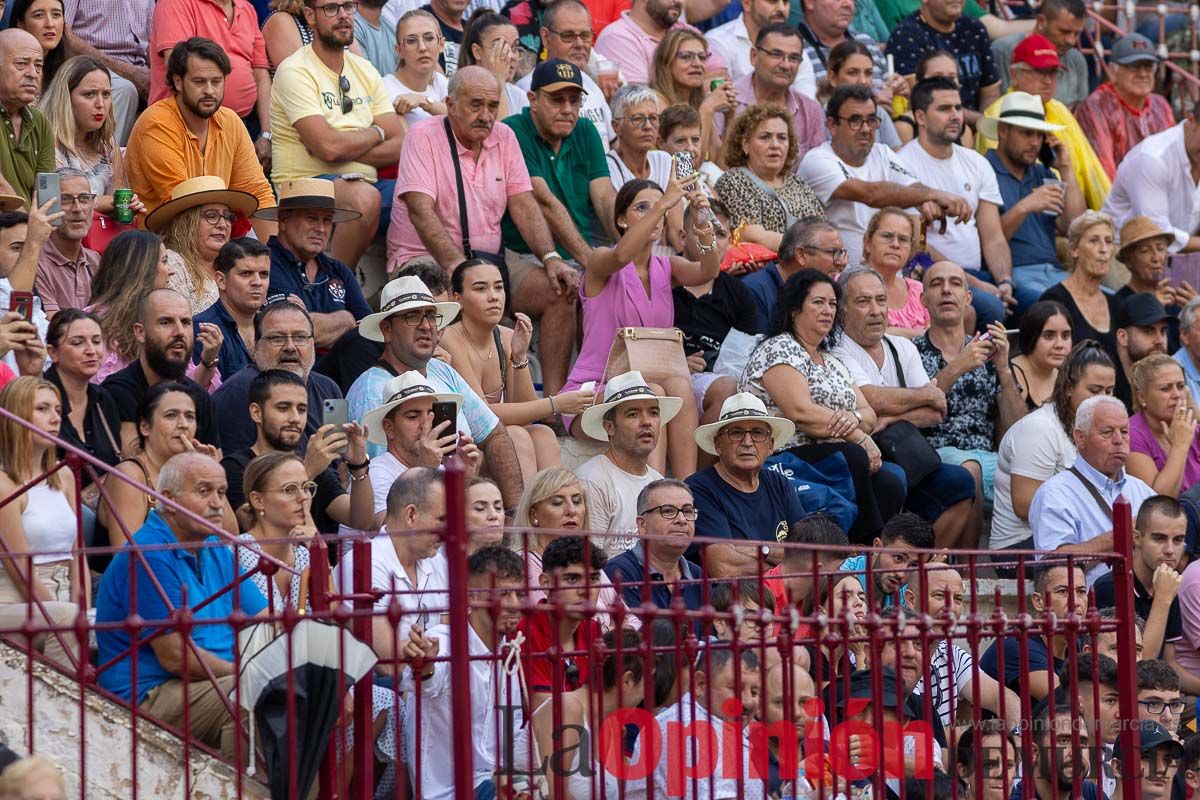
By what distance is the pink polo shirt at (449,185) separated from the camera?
12.4m

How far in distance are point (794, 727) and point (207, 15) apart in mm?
7505

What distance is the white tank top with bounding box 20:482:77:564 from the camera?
27.4 feet

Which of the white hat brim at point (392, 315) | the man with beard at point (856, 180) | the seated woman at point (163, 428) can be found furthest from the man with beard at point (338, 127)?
the seated woman at point (163, 428)

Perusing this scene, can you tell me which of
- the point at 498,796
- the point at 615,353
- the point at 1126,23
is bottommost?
the point at 498,796

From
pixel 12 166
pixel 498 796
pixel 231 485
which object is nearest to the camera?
pixel 498 796

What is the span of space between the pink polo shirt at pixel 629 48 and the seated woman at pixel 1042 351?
359 cm

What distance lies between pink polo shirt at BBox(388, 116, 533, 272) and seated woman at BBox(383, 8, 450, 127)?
94 centimetres

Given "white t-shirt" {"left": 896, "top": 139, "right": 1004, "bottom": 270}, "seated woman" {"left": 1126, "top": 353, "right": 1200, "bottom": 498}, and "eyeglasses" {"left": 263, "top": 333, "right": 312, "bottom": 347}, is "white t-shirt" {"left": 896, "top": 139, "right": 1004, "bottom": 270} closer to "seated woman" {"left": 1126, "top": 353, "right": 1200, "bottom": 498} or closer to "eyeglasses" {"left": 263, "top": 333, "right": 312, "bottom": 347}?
"seated woman" {"left": 1126, "top": 353, "right": 1200, "bottom": 498}

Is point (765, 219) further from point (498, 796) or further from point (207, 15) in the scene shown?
point (498, 796)

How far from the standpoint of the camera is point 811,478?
37.4 ft

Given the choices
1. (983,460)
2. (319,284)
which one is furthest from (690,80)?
(319,284)

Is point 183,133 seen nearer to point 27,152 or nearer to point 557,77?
point 27,152

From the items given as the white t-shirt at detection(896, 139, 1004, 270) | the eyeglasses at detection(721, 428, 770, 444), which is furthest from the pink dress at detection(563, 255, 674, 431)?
the white t-shirt at detection(896, 139, 1004, 270)

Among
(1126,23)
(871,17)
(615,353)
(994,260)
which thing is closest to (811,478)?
(615,353)
